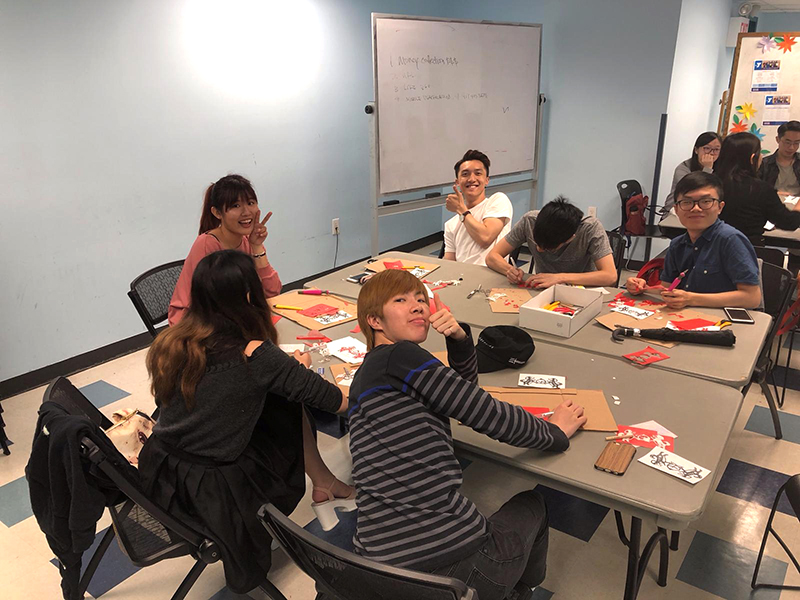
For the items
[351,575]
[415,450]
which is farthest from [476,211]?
[351,575]

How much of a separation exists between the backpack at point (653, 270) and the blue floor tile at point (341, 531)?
64.8 inches

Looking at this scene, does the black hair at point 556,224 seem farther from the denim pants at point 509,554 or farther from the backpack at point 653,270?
the denim pants at point 509,554

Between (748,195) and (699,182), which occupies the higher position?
(699,182)

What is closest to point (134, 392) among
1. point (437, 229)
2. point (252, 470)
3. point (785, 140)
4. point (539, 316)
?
point (252, 470)

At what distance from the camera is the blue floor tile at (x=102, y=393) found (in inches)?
120

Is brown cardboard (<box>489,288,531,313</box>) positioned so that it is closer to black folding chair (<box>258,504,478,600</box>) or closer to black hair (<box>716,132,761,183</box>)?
black folding chair (<box>258,504,478,600</box>)

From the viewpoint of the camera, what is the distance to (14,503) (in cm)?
231

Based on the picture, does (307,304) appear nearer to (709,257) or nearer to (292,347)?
(292,347)

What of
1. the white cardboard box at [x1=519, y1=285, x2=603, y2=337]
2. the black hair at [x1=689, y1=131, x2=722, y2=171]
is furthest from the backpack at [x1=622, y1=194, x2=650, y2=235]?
the white cardboard box at [x1=519, y1=285, x2=603, y2=337]

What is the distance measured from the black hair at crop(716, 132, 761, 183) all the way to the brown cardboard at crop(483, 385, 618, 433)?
2615 millimetres

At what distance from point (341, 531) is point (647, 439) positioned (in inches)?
46.6

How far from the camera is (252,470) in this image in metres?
1.60

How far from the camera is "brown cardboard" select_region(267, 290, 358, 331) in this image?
2.28m

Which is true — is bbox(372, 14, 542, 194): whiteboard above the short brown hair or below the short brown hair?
above
